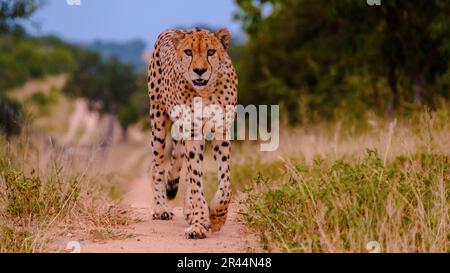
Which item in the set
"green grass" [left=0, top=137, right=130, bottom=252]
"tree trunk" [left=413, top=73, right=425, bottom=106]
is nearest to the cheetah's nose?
"green grass" [left=0, top=137, right=130, bottom=252]

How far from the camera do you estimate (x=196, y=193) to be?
5.84 m

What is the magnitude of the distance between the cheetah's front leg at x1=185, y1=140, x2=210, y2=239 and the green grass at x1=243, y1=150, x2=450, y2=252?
323 mm

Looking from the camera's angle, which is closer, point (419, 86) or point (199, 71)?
point (199, 71)

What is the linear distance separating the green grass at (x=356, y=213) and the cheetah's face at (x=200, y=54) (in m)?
0.93

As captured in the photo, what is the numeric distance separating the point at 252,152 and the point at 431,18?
10.7 feet

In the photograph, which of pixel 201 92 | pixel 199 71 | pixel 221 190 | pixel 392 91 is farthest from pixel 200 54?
pixel 392 91

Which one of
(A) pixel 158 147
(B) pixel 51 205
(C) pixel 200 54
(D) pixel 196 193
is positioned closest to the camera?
(C) pixel 200 54

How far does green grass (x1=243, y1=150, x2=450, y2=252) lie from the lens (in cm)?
490

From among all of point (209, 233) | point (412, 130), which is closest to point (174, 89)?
point (209, 233)

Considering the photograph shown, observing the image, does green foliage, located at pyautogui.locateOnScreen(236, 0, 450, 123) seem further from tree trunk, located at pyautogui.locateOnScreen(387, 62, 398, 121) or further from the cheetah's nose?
the cheetah's nose

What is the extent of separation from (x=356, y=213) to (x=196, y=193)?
1.27 m

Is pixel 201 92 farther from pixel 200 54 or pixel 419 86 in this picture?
pixel 419 86

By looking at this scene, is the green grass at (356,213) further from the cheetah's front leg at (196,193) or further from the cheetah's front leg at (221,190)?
the cheetah's front leg at (196,193)
